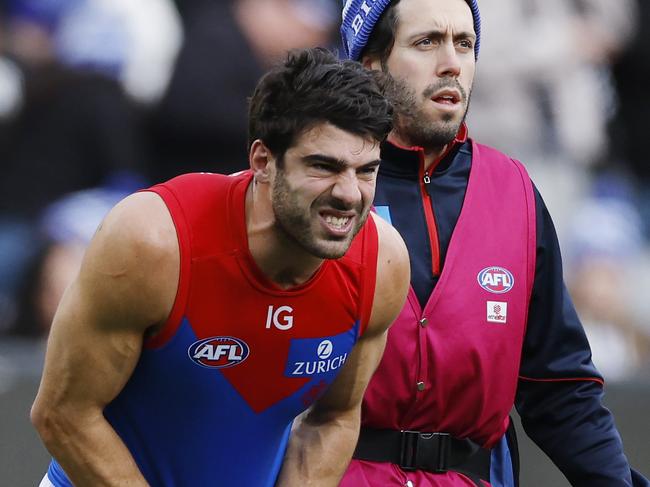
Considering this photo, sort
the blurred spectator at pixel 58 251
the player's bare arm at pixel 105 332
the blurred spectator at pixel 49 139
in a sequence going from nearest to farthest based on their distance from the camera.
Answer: the player's bare arm at pixel 105 332, the blurred spectator at pixel 58 251, the blurred spectator at pixel 49 139

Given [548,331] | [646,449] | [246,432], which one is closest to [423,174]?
[548,331]

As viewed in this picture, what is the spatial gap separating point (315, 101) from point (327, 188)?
224 mm

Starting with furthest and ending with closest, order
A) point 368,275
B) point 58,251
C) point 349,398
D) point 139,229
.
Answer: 1. point 58,251
2. point 349,398
3. point 368,275
4. point 139,229

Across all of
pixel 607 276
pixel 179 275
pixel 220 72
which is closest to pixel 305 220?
pixel 179 275

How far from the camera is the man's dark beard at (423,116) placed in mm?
4305

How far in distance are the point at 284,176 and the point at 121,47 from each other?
15.2 feet

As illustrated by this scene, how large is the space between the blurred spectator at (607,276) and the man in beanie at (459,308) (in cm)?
382

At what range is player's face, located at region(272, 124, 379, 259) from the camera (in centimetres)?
376

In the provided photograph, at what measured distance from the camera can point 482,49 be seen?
27.3ft

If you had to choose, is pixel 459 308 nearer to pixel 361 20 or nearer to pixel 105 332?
pixel 361 20

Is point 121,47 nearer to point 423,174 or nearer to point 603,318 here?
point 603,318

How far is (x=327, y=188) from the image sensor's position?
148 inches

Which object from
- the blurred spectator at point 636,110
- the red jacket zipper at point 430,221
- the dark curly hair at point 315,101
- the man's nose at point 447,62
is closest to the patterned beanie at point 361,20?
the man's nose at point 447,62

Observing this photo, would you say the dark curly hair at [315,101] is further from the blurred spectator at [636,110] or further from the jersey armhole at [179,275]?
the blurred spectator at [636,110]
